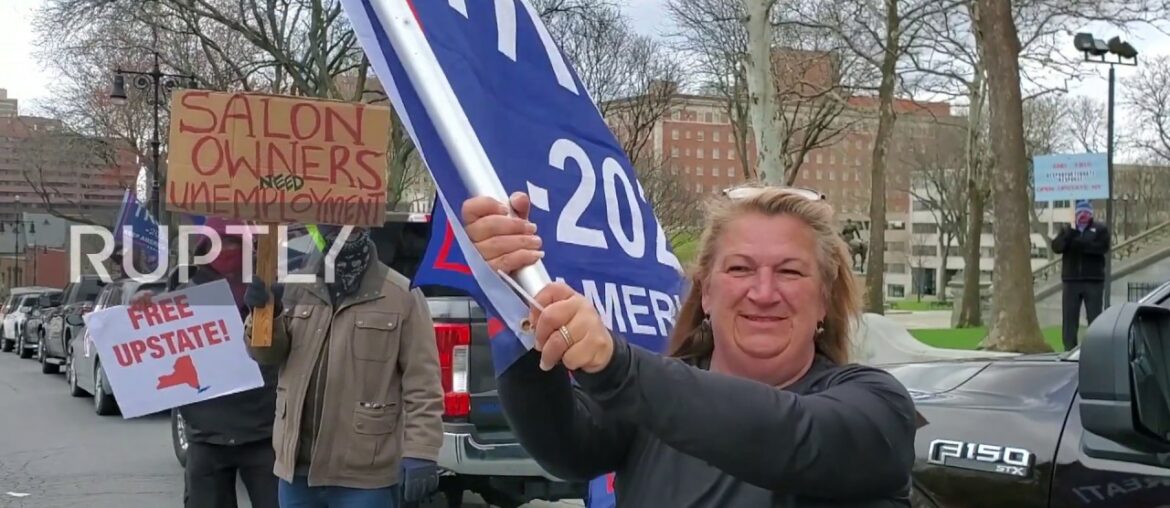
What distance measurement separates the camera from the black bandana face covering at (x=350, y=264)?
4.03 metres

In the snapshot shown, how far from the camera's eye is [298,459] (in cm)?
392

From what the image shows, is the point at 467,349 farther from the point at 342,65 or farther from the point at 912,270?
the point at 912,270

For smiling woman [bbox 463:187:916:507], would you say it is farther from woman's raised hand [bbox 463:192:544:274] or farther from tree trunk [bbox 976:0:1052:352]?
tree trunk [bbox 976:0:1052:352]

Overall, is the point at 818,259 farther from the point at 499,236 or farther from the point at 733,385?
the point at 499,236

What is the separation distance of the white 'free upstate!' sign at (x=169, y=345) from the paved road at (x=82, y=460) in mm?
3605

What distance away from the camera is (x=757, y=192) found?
202cm

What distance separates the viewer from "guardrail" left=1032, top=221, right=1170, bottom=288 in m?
27.5

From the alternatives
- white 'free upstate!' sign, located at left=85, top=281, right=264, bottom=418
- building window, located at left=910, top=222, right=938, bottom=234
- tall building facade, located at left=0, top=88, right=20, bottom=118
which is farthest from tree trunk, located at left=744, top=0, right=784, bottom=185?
building window, located at left=910, top=222, right=938, bottom=234

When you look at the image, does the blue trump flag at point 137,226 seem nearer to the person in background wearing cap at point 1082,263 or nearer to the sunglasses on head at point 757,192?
the sunglasses on head at point 757,192

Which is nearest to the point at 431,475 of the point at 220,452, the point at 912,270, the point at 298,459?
the point at 298,459

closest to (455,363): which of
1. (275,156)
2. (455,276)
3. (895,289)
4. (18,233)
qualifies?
(275,156)

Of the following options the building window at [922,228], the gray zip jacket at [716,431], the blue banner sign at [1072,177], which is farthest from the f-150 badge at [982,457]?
the building window at [922,228]

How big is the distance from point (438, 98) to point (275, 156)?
236 cm

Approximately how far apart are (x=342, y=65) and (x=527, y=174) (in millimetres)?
31510
